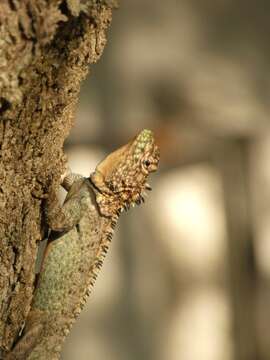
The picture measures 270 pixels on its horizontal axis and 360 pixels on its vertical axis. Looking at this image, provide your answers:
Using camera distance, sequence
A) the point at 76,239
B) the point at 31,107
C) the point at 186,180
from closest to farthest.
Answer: the point at 31,107, the point at 76,239, the point at 186,180

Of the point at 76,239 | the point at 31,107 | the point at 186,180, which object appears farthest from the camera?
the point at 186,180

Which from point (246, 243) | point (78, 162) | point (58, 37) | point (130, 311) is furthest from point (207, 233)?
point (58, 37)

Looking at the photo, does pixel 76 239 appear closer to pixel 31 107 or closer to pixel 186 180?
pixel 31 107

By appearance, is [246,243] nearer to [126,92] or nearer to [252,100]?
[252,100]

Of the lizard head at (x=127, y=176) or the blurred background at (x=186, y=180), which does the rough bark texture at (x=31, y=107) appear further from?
the blurred background at (x=186, y=180)

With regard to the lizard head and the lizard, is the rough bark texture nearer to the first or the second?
the lizard

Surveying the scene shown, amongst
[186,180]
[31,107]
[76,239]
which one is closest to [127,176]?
[76,239]
